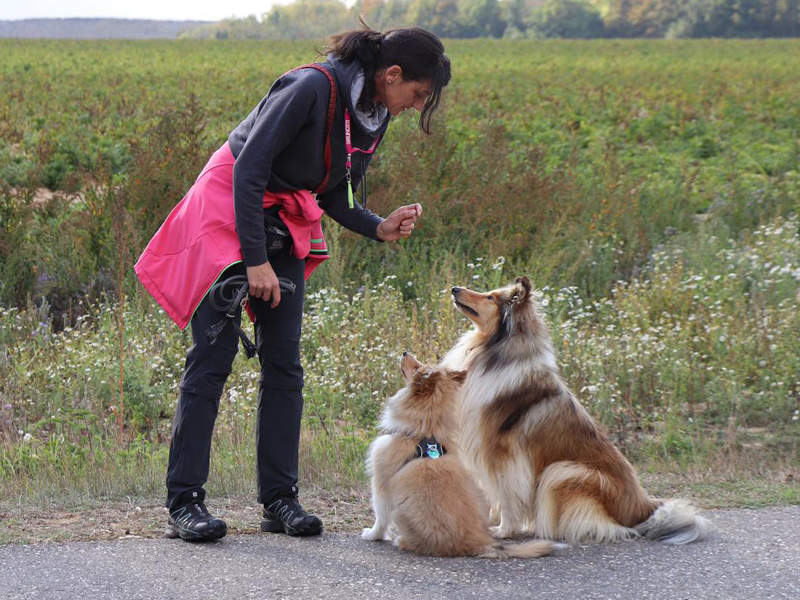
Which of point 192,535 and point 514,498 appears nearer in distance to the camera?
point 192,535

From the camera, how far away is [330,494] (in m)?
4.97

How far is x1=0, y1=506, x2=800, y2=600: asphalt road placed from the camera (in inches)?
135

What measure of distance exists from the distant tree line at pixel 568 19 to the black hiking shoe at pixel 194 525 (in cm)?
7912

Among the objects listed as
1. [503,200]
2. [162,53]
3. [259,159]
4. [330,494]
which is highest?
[162,53]

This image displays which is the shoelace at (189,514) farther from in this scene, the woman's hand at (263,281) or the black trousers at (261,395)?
the woman's hand at (263,281)

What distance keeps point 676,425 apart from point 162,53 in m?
48.5

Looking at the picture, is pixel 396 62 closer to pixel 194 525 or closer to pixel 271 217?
pixel 271 217

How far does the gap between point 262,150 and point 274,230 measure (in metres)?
0.41

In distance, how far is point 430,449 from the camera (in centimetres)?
411

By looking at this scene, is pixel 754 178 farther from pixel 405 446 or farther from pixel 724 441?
pixel 405 446

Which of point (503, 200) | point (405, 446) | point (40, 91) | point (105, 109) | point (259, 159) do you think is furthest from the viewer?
point (40, 91)

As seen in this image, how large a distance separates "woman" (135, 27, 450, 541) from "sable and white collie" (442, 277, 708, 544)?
97 cm

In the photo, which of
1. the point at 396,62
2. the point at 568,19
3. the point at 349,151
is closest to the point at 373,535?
the point at 349,151

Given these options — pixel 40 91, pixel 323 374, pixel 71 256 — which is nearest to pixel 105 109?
pixel 40 91
